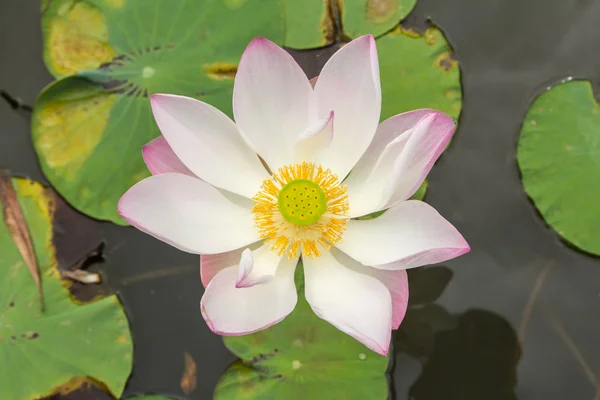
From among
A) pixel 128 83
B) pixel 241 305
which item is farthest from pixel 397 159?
pixel 128 83

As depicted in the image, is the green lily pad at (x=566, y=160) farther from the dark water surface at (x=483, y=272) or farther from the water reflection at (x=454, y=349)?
the water reflection at (x=454, y=349)

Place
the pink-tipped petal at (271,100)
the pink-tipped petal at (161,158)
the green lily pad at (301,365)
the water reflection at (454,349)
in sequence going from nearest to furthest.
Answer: the pink-tipped petal at (271,100), the pink-tipped petal at (161,158), the green lily pad at (301,365), the water reflection at (454,349)

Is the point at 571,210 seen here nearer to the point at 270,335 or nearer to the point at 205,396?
the point at 270,335

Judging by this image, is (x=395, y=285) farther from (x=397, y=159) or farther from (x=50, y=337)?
(x=50, y=337)

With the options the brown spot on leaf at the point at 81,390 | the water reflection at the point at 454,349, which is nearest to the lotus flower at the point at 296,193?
the water reflection at the point at 454,349

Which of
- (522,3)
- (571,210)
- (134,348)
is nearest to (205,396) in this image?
(134,348)

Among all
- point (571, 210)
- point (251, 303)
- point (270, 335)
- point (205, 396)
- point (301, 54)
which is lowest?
point (205, 396)

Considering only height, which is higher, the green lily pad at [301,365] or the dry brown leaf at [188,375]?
the green lily pad at [301,365]
